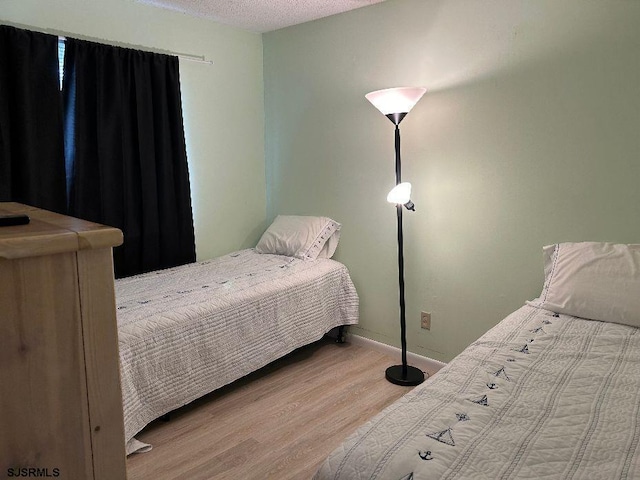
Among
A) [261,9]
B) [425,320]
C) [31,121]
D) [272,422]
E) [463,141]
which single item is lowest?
[272,422]

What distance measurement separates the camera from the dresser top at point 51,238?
0.60 m

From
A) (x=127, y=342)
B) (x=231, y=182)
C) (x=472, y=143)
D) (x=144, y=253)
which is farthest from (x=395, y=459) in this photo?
(x=231, y=182)

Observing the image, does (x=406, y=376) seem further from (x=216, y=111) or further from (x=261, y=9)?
(x=261, y=9)

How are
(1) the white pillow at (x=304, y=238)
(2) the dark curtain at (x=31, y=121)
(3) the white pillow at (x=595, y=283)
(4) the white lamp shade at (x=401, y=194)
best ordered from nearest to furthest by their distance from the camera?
(3) the white pillow at (x=595, y=283), (2) the dark curtain at (x=31, y=121), (4) the white lamp shade at (x=401, y=194), (1) the white pillow at (x=304, y=238)

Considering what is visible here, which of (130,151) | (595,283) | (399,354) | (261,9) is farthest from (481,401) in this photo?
(261,9)

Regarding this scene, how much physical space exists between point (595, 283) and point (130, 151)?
2.69 m

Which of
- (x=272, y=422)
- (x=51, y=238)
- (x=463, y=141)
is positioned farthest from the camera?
(x=463, y=141)

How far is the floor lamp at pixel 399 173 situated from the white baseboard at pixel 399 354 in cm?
10

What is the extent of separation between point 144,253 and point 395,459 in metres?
2.38

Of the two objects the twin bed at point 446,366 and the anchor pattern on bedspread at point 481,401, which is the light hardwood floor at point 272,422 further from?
the anchor pattern on bedspread at point 481,401

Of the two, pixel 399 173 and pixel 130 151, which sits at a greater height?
pixel 130 151

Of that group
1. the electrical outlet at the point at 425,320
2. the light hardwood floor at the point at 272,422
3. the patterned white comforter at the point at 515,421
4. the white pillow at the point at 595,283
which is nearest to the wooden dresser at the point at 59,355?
the patterned white comforter at the point at 515,421

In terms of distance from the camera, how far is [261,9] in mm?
3096

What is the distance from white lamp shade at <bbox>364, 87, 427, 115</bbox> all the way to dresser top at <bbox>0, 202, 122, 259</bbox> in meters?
2.05
